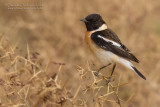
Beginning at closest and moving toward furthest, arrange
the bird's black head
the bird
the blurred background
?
1. the bird
2. the bird's black head
3. the blurred background

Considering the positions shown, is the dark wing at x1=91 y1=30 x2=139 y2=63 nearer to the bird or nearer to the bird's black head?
the bird

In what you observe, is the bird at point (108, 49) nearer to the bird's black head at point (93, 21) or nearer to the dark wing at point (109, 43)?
the dark wing at point (109, 43)

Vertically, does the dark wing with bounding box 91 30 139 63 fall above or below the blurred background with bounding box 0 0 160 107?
above

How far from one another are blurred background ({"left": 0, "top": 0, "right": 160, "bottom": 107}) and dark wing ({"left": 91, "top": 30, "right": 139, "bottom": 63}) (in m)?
1.38

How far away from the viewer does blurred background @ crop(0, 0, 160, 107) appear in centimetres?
671

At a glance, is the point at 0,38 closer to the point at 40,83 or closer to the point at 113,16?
the point at 40,83

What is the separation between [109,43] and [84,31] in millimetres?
2694

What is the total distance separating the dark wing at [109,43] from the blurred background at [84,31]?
138 cm

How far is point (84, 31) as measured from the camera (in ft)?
25.8

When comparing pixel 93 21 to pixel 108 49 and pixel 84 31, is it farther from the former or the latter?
pixel 84 31

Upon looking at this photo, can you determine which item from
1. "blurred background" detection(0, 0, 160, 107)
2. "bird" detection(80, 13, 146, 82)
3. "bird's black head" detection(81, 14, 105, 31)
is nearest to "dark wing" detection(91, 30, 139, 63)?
"bird" detection(80, 13, 146, 82)

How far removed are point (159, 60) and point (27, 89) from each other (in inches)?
154

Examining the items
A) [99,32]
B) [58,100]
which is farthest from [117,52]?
[58,100]

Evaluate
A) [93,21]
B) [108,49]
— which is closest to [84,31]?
[93,21]
